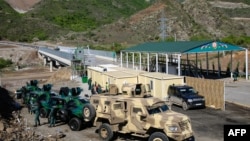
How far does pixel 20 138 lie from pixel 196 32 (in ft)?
266

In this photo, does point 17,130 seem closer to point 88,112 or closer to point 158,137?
point 88,112

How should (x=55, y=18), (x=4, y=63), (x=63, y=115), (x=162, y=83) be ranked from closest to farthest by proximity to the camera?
1. (x=63, y=115)
2. (x=162, y=83)
3. (x=4, y=63)
4. (x=55, y=18)

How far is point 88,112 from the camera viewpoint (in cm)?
1991

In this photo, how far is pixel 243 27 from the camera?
105875mm

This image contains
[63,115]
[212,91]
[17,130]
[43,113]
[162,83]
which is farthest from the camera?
[162,83]

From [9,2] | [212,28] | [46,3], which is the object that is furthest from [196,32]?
[9,2]

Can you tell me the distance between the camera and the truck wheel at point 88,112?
19.7 meters

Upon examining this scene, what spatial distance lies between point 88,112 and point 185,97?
859 centimetres

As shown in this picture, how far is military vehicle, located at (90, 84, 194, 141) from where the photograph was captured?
16.2 metres

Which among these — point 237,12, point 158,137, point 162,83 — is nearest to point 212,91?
point 162,83

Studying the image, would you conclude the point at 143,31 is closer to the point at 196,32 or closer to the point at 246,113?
the point at 196,32

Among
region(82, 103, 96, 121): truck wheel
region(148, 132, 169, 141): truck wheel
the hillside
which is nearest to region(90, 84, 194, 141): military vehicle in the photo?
region(148, 132, 169, 141): truck wheel

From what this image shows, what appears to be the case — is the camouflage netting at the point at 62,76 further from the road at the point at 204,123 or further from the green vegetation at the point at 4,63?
the green vegetation at the point at 4,63

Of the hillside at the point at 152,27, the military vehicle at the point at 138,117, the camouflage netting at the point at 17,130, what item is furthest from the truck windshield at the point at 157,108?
the hillside at the point at 152,27
